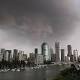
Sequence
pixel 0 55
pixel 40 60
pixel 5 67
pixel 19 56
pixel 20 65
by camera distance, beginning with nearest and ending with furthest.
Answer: pixel 5 67
pixel 20 65
pixel 0 55
pixel 19 56
pixel 40 60

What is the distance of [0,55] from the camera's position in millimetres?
124625

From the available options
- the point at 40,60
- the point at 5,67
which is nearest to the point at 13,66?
the point at 5,67

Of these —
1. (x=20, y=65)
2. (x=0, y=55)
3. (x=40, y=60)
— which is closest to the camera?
(x=20, y=65)

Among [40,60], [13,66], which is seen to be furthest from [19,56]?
[13,66]

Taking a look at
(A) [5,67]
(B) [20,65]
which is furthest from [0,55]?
(A) [5,67]

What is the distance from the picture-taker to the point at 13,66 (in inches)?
3962

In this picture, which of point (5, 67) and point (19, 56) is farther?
point (19, 56)

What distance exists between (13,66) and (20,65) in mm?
9674

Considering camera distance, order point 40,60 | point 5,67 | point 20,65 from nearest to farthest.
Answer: point 5,67 < point 20,65 < point 40,60

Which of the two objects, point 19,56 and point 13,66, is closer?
point 13,66

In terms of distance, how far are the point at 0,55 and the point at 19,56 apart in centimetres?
2149

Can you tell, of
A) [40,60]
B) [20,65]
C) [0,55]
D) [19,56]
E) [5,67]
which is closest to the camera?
[5,67]

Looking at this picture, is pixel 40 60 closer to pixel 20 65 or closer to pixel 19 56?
pixel 19 56

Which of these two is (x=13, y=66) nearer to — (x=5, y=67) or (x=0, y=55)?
(x=5, y=67)
